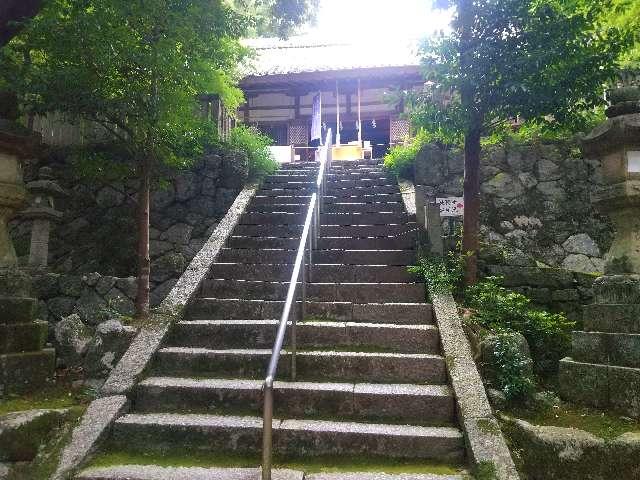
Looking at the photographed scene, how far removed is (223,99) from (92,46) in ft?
13.0

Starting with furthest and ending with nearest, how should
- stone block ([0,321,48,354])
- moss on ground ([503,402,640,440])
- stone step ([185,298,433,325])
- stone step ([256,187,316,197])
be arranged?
1. stone step ([256,187,316,197])
2. stone step ([185,298,433,325])
3. stone block ([0,321,48,354])
4. moss on ground ([503,402,640,440])

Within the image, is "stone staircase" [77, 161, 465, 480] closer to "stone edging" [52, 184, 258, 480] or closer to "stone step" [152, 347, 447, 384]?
"stone step" [152, 347, 447, 384]

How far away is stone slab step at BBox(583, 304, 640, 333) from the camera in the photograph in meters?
3.69

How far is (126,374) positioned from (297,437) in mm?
1585

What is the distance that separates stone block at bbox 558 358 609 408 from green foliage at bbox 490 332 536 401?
27 centimetres

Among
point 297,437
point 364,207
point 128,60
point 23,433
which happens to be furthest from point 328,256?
point 23,433

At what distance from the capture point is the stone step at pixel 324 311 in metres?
4.81

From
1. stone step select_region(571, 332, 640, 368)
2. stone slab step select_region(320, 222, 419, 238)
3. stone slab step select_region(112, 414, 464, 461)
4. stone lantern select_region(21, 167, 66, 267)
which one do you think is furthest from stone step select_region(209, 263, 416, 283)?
stone lantern select_region(21, 167, 66, 267)

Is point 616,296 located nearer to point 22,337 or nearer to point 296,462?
point 296,462

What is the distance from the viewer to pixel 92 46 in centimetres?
500

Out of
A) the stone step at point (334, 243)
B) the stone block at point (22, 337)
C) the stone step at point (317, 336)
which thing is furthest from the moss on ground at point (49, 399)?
the stone step at point (334, 243)

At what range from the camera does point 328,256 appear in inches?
243

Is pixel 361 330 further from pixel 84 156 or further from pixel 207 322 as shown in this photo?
pixel 84 156

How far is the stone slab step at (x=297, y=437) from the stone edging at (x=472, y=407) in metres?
0.16
